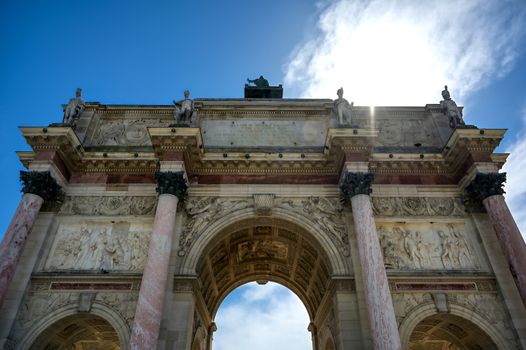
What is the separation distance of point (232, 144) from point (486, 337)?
12.7 m

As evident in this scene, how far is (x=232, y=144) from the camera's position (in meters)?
17.9

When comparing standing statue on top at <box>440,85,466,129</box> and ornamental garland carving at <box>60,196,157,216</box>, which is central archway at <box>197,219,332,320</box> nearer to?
ornamental garland carving at <box>60,196,157,216</box>

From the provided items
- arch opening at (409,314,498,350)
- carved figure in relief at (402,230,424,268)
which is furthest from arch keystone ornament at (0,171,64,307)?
arch opening at (409,314,498,350)

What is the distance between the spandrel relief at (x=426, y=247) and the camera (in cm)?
1434

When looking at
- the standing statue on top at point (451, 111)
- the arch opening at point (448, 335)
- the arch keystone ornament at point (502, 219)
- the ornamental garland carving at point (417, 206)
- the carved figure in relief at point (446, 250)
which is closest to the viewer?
the arch keystone ornament at point (502, 219)

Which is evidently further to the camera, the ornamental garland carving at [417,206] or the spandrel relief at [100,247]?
the ornamental garland carving at [417,206]

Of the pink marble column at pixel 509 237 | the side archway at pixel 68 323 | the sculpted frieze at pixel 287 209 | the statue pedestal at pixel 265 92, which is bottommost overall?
the side archway at pixel 68 323

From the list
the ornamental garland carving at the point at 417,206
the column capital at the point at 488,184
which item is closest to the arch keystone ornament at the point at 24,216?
the ornamental garland carving at the point at 417,206

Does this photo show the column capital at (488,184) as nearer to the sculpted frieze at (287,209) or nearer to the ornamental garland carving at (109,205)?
the sculpted frieze at (287,209)

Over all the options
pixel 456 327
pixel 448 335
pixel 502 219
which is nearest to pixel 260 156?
pixel 502 219

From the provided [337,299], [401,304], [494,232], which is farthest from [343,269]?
[494,232]

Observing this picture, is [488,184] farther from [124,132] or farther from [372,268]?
[124,132]

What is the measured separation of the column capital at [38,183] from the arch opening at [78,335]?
4.82 meters

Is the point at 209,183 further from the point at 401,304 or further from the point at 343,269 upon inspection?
the point at 401,304
